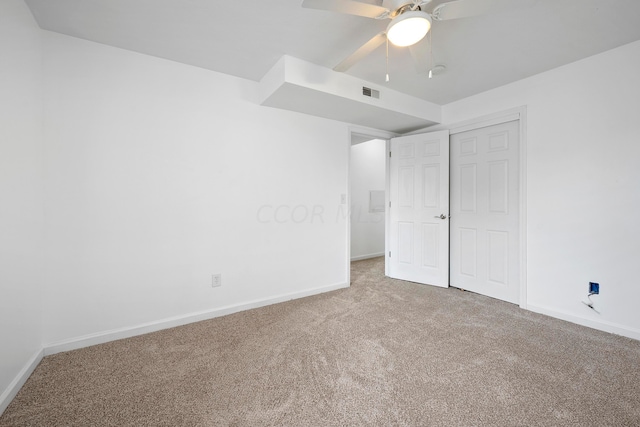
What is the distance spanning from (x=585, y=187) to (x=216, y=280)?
3614 millimetres

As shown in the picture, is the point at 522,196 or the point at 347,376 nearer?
the point at 347,376

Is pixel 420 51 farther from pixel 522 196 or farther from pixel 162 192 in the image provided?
pixel 162 192

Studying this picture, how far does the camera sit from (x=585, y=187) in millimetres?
2391

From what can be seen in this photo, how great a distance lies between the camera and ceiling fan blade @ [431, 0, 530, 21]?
4.50 feet

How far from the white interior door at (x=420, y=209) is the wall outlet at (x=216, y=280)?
8.13 feet

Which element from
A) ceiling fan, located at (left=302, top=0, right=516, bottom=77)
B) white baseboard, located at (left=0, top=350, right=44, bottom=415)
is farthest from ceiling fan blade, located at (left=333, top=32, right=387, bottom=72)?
white baseboard, located at (left=0, top=350, right=44, bottom=415)

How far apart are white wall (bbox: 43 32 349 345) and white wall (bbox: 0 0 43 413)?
0.12 m

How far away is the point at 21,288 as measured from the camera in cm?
164

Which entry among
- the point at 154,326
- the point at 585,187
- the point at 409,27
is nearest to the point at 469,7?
the point at 409,27

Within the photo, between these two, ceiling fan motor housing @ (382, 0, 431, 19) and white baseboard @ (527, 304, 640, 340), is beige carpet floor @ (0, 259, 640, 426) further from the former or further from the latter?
ceiling fan motor housing @ (382, 0, 431, 19)

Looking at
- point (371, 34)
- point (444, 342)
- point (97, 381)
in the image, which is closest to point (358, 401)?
point (444, 342)

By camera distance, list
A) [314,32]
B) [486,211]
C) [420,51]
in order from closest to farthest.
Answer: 1. [420,51]
2. [314,32]
3. [486,211]

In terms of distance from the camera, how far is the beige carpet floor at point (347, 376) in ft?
4.52

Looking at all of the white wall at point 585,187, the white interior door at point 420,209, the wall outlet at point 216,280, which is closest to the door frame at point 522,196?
the white wall at point 585,187
